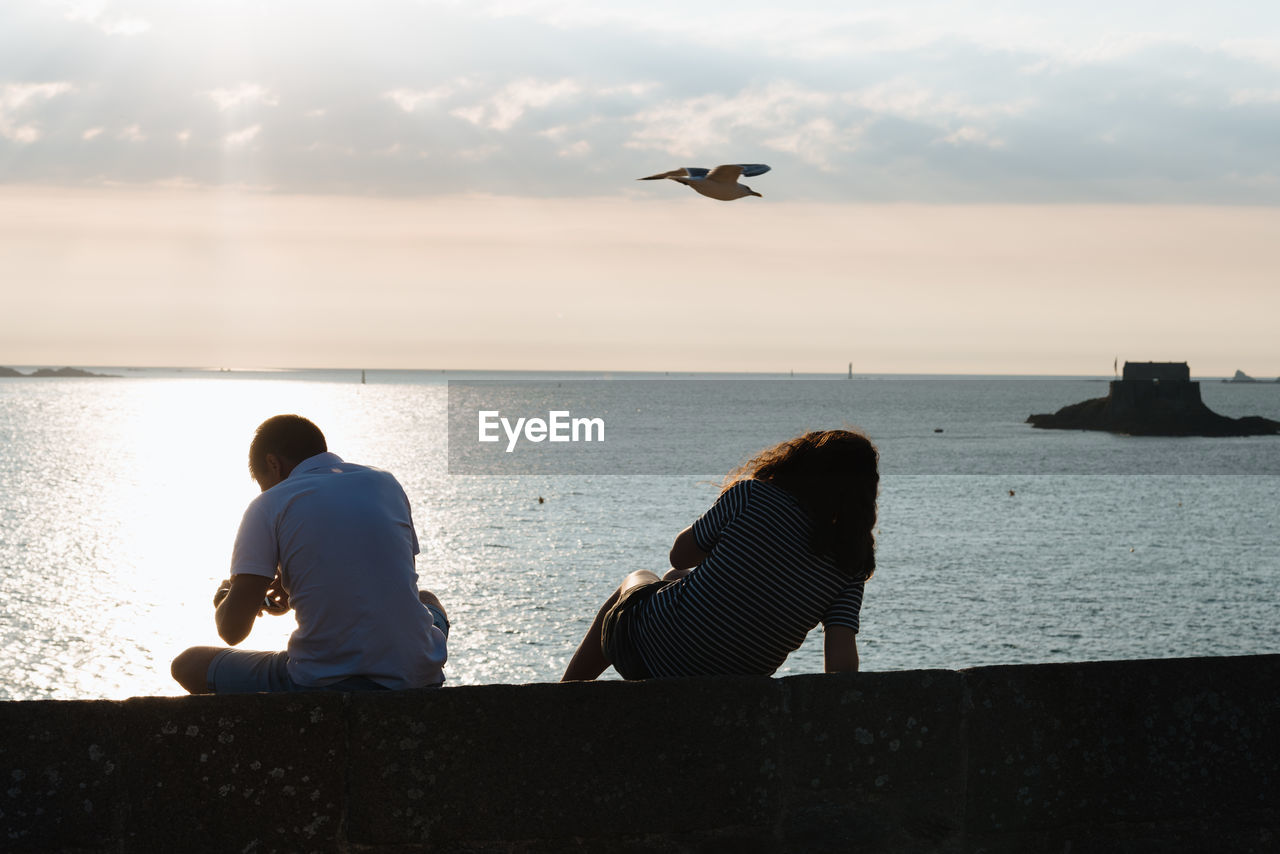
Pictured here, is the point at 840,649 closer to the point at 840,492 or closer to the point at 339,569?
the point at 840,492

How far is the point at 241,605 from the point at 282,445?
0.54 metres

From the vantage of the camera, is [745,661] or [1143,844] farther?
[745,661]

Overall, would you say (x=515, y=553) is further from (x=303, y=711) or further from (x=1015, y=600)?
(x=303, y=711)

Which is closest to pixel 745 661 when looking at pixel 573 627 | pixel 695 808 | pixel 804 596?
pixel 804 596

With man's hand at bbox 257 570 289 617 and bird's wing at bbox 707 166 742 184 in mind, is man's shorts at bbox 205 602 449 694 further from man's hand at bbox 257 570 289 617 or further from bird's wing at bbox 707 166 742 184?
bird's wing at bbox 707 166 742 184

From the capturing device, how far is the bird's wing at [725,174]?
21.5ft

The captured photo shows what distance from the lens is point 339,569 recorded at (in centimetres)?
374

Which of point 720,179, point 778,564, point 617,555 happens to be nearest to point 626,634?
point 778,564

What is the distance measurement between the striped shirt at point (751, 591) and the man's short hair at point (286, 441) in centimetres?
129

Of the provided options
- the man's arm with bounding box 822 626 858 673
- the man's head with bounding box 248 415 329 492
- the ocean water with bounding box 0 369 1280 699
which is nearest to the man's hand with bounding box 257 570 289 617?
the man's head with bounding box 248 415 329 492

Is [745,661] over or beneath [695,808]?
over

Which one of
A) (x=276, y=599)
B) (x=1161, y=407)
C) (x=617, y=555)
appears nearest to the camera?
(x=276, y=599)

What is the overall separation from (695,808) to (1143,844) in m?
1.37

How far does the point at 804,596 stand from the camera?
387 centimetres
